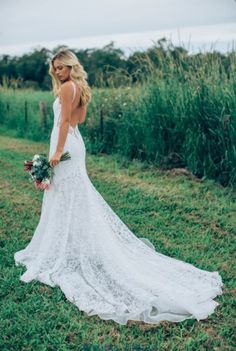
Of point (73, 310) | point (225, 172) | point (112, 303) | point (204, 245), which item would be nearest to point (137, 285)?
point (112, 303)

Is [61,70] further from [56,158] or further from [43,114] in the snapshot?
[43,114]

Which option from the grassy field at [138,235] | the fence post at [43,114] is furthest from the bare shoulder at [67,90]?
the fence post at [43,114]

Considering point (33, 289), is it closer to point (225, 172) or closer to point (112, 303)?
point (112, 303)

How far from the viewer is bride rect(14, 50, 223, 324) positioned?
156 inches

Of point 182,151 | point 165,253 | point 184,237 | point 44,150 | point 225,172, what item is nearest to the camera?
point 165,253

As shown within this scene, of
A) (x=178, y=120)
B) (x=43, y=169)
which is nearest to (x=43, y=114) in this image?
(x=178, y=120)

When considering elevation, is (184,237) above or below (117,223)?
below

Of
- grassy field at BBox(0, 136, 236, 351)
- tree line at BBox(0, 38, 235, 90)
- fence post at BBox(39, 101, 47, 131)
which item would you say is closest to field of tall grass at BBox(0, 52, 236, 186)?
tree line at BBox(0, 38, 235, 90)

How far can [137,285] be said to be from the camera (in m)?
4.05

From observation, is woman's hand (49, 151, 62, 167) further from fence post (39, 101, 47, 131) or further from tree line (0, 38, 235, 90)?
fence post (39, 101, 47, 131)

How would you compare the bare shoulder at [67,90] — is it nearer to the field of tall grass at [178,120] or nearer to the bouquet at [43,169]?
the bouquet at [43,169]

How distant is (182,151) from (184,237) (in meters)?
2.64

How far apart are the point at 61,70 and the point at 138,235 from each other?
2.12m

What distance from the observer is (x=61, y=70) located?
4316 mm
